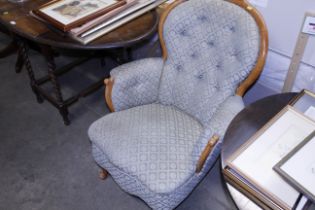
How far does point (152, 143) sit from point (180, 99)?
30 centimetres

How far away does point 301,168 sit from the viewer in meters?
0.83

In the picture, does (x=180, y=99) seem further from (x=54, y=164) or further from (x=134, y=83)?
(x=54, y=164)

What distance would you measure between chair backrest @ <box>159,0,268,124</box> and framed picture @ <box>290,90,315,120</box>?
0.18 m

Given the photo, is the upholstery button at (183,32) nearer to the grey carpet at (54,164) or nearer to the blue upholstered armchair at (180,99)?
the blue upholstered armchair at (180,99)

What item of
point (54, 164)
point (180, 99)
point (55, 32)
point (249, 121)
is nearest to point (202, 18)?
point (180, 99)

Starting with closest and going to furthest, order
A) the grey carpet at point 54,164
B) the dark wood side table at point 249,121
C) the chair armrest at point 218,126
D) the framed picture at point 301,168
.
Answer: the framed picture at point 301,168, the dark wood side table at point 249,121, the chair armrest at point 218,126, the grey carpet at point 54,164

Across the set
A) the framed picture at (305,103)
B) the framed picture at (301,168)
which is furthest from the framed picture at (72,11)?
the framed picture at (301,168)

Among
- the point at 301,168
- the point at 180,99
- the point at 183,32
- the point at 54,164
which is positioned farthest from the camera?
the point at 54,164

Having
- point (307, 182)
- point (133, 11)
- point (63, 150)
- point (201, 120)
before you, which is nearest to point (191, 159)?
point (201, 120)

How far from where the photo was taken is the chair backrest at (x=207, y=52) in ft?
4.00

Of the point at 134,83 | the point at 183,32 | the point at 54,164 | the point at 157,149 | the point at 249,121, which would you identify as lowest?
the point at 54,164

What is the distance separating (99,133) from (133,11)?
61 cm

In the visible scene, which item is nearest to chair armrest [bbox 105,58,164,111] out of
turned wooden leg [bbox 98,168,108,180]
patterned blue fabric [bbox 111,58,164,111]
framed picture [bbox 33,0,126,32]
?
patterned blue fabric [bbox 111,58,164,111]

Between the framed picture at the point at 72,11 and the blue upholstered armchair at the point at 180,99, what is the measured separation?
27cm
